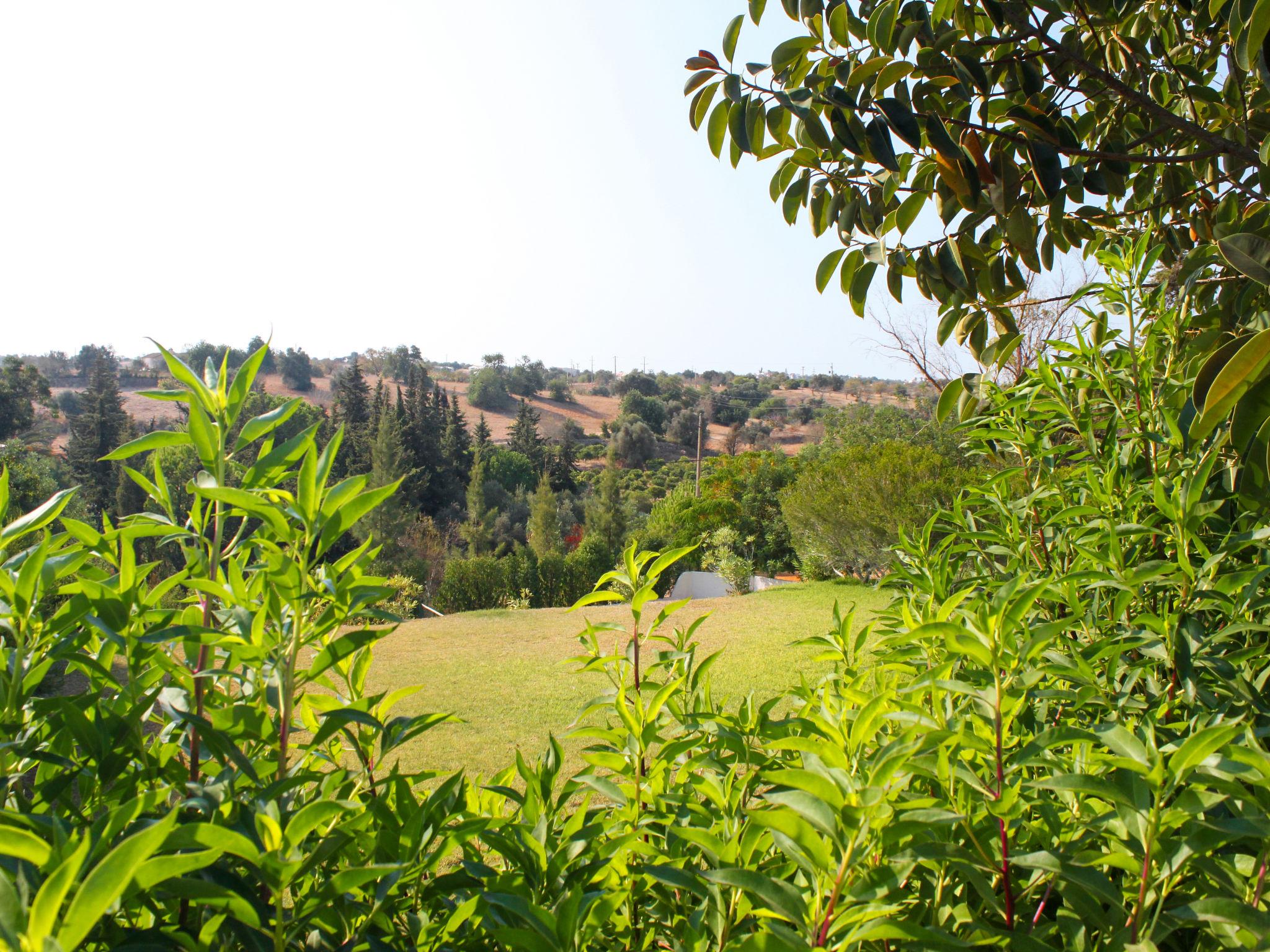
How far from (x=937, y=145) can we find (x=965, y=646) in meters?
0.91

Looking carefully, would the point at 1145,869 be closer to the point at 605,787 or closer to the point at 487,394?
the point at 605,787

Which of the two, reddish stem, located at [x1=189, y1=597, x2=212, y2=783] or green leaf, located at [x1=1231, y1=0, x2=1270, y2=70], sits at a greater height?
green leaf, located at [x1=1231, y1=0, x2=1270, y2=70]

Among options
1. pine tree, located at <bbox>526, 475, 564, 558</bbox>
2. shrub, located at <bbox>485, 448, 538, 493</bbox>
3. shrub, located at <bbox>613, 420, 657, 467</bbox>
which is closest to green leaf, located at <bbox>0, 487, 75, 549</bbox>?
pine tree, located at <bbox>526, 475, 564, 558</bbox>

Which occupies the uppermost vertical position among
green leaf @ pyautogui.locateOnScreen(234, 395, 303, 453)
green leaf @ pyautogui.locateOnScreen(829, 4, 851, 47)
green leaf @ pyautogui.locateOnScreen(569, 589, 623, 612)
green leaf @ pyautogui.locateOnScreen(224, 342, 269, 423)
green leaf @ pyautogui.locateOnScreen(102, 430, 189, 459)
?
green leaf @ pyautogui.locateOnScreen(829, 4, 851, 47)

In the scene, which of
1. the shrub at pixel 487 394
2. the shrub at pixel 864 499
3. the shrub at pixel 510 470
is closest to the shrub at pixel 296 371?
the shrub at pixel 487 394

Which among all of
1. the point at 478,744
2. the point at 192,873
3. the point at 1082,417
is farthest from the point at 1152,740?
the point at 478,744

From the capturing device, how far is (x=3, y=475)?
62 centimetres

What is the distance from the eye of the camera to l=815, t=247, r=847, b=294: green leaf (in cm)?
141

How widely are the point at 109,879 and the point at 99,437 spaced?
27463 mm

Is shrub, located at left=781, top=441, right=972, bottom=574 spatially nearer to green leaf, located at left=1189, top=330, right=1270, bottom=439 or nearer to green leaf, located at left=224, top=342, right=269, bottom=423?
green leaf, located at left=1189, top=330, right=1270, bottom=439

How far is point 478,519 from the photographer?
82.6ft

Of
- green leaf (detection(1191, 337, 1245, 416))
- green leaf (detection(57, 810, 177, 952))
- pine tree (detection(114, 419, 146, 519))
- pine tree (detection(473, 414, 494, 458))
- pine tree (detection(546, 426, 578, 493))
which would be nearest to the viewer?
green leaf (detection(57, 810, 177, 952))

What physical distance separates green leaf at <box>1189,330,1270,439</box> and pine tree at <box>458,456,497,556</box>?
21460 millimetres

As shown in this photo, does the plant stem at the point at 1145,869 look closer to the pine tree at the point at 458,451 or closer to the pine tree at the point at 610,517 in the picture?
the pine tree at the point at 610,517
